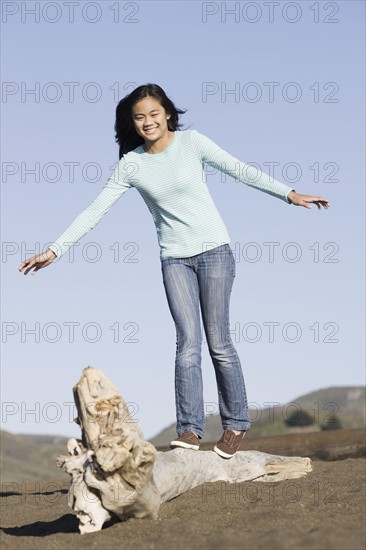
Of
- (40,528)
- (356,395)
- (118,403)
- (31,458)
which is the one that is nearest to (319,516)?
(118,403)

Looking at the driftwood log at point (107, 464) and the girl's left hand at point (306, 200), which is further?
the girl's left hand at point (306, 200)

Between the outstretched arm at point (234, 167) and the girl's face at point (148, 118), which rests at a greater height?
the girl's face at point (148, 118)

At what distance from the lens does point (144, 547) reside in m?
4.27

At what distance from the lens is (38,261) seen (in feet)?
18.2

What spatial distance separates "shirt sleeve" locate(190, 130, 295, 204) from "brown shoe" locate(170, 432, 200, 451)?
1.76m

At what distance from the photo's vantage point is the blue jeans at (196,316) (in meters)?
5.96

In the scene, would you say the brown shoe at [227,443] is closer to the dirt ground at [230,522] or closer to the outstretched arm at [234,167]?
the dirt ground at [230,522]

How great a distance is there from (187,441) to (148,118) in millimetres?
2216

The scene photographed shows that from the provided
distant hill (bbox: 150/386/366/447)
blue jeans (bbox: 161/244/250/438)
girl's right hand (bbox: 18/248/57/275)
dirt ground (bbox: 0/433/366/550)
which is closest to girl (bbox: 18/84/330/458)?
blue jeans (bbox: 161/244/250/438)

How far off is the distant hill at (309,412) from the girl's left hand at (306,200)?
2843mm

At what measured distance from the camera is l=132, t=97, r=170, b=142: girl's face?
5.96 m

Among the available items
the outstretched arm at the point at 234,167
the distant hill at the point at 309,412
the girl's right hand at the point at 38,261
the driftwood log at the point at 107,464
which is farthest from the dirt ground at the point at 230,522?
the distant hill at the point at 309,412

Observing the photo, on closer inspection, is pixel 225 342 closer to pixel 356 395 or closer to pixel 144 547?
pixel 144 547

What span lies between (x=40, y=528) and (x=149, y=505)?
2.92ft
